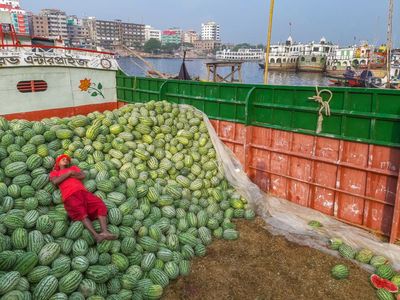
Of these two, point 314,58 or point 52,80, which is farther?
point 314,58

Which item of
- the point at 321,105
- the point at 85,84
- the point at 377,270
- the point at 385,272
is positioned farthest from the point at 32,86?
the point at 385,272

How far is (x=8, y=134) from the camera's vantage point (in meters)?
6.84

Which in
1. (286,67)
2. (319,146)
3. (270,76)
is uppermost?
(286,67)

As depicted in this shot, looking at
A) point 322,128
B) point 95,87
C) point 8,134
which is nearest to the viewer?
point 8,134

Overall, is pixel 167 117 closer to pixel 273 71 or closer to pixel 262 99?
pixel 262 99

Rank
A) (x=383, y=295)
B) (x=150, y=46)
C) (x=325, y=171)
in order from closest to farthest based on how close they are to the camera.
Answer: (x=383, y=295)
(x=325, y=171)
(x=150, y=46)

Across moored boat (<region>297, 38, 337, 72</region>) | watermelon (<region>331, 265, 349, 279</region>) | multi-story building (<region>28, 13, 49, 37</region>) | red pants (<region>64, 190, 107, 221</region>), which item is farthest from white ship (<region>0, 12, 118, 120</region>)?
multi-story building (<region>28, 13, 49, 37</region>)

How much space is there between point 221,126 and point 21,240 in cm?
618

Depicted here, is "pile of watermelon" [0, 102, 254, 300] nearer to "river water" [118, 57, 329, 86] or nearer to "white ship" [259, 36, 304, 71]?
"river water" [118, 57, 329, 86]

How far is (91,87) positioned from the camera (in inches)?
547

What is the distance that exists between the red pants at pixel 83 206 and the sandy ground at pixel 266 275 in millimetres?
1815

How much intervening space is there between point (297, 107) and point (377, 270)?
12.6 ft

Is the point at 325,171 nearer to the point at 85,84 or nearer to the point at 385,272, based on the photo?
the point at 385,272

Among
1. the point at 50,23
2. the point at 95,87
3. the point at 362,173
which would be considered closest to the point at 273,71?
the point at 95,87
